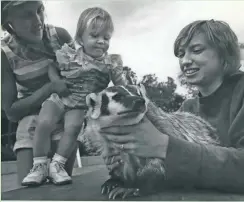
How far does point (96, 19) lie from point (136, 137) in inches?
57.2

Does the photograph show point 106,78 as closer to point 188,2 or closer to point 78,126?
point 78,126

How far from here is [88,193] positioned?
4465 millimetres

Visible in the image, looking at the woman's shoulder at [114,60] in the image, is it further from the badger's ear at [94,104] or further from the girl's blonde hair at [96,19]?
the badger's ear at [94,104]

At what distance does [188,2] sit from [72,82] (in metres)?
1.64

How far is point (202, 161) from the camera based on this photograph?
4.27 m

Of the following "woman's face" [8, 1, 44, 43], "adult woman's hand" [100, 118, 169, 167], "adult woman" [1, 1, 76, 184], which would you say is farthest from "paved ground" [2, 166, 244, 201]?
"woman's face" [8, 1, 44, 43]

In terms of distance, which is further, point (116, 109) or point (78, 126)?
point (78, 126)

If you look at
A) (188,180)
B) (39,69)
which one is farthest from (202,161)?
(39,69)

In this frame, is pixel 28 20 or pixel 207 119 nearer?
pixel 207 119

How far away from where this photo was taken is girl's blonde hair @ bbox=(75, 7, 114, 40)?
4645 mm

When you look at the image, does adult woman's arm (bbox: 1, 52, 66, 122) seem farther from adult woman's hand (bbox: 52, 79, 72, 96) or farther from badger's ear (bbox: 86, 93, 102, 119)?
badger's ear (bbox: 86, 93, 102, 119)

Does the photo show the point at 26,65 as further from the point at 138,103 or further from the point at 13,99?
the point at 138,103

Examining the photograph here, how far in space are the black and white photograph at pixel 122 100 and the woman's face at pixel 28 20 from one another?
0.01 metres

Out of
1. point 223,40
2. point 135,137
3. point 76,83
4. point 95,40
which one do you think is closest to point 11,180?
point 76,83
